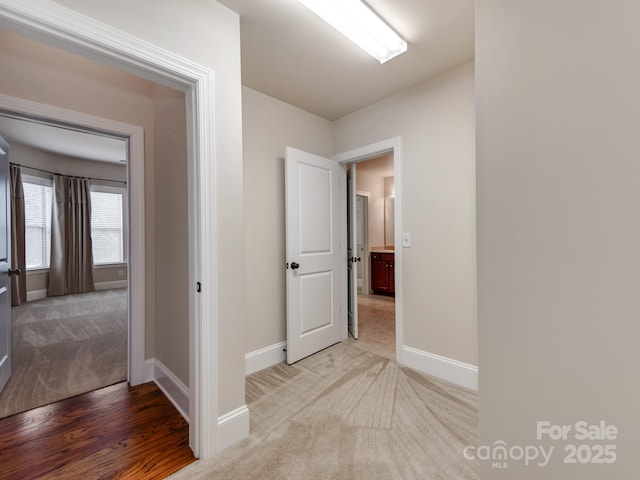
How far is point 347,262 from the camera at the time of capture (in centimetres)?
326

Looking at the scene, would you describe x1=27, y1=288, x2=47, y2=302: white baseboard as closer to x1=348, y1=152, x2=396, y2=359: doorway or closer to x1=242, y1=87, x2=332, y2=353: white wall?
x1=242, y1=87, x2=332, y2=353: white wall

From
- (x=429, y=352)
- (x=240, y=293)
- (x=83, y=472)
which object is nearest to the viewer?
(x=83, y=472)

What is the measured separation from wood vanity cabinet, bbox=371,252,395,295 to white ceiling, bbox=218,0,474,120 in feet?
10.9

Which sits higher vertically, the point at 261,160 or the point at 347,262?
the point at 261,160

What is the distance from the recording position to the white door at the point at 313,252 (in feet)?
8.29

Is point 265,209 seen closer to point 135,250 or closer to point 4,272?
point 135,250

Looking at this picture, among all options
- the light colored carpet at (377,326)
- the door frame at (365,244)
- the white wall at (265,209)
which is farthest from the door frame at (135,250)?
the door frame at (365,244)

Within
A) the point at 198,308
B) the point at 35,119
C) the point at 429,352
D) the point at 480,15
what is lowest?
the point at 429,352

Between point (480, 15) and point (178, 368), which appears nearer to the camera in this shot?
point (480, 15)

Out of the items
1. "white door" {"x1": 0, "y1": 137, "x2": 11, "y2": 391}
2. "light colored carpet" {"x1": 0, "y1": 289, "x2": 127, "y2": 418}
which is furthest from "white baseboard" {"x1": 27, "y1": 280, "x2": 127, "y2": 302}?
"white door" {"x1": 0, "y1": 137, "x2": 11, "y2": 391}

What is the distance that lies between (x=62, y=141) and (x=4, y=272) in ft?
11.4

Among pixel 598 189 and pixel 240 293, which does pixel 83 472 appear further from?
pixel 598 189

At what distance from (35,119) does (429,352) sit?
343 centimetres

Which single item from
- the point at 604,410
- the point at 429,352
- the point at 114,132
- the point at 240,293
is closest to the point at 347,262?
the point at 429,352
